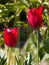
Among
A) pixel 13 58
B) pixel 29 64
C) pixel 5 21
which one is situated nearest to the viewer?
pixel 29 64

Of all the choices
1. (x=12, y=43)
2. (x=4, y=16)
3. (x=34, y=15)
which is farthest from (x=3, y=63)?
(x=4, y=16)

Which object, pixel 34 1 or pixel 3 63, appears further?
pixel 34 1

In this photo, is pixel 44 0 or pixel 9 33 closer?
pixel 9 33

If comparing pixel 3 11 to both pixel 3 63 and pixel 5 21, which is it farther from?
pixel 3 63

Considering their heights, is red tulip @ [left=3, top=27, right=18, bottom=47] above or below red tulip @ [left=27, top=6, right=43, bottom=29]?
below

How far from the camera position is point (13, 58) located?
893 mm

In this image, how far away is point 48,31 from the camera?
2.85 ft

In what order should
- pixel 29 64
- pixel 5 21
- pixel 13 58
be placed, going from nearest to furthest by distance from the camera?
pixel 29 64, pixel 13 58, pixel 5 21

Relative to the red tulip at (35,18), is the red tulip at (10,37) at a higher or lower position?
lower

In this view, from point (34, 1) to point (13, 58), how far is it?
0.21m

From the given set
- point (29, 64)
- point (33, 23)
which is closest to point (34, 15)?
point (33, 23)

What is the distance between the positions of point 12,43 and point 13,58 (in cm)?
10

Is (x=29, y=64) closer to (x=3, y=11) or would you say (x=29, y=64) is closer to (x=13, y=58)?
(x=13, y=58)

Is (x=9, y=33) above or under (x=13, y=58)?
above
